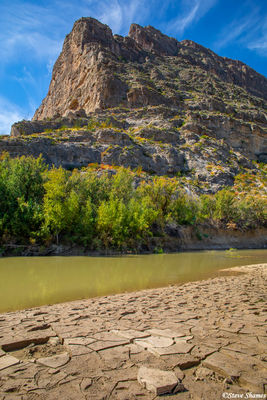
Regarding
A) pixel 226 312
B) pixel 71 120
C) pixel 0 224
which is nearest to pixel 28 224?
pixel 0 224

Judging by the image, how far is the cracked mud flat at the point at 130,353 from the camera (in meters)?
2.35

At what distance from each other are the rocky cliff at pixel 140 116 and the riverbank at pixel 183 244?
13.8 metres

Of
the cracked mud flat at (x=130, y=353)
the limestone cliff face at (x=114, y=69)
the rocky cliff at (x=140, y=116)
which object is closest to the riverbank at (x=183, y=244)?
the rocky cliff at (x=140, y=116)

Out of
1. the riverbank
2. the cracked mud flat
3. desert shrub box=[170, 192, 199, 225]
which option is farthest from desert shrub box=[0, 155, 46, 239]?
the cracked mud flat

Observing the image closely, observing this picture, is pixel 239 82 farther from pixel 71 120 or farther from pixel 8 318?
pixel 8 318

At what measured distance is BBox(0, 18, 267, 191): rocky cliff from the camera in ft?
164

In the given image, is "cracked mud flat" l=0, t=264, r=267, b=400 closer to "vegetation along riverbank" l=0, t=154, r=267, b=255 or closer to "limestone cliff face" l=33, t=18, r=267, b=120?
"vegetation along riverbank" l=0, t=154, r=267, b=255

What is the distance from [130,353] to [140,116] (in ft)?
223

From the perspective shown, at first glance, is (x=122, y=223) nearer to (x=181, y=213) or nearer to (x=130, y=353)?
(x=181, y=213)

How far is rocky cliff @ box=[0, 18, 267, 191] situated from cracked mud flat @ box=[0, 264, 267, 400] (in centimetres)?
4294

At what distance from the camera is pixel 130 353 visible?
3.06 metres

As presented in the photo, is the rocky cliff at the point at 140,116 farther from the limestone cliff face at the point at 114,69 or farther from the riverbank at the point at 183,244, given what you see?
the riverbank at the point at 183,244

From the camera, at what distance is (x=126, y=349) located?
10.5 ft

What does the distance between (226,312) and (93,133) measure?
52.2 metres
